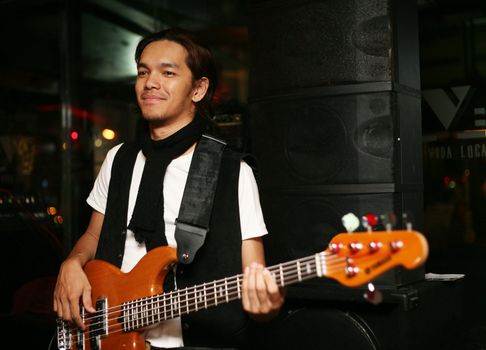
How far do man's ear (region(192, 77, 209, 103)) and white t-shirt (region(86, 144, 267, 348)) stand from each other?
9.4 inches

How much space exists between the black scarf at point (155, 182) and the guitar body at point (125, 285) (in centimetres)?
16

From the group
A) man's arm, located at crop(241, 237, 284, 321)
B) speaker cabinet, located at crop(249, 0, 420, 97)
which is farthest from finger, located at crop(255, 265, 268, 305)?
speaker cabinet, located at crop(249, 0, 420, 97)

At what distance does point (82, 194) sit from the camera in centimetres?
483

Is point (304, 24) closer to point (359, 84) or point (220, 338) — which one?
point (359, 84)

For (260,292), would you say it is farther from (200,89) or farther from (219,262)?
(200,89)

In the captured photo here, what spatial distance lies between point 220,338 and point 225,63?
5.47 m

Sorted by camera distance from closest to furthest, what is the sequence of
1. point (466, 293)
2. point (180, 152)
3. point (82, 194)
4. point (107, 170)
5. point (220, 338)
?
point (220, 338), point (180, 152), point (107, 170), point (466, 293), point (82, 194)

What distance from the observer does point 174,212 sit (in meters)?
2.21

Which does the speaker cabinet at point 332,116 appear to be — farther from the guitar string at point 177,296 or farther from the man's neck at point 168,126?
the guitar string at point 177,296

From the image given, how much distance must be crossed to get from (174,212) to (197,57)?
62 centimetres

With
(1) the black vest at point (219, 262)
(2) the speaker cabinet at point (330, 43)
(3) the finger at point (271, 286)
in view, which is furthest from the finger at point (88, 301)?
(2) the speaker cabinet at point (330, 43)

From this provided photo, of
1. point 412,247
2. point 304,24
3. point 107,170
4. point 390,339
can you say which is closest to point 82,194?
point 107,170

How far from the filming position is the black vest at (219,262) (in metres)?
2.09

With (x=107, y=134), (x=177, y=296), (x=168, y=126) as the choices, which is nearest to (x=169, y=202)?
(x=168, y=126)
